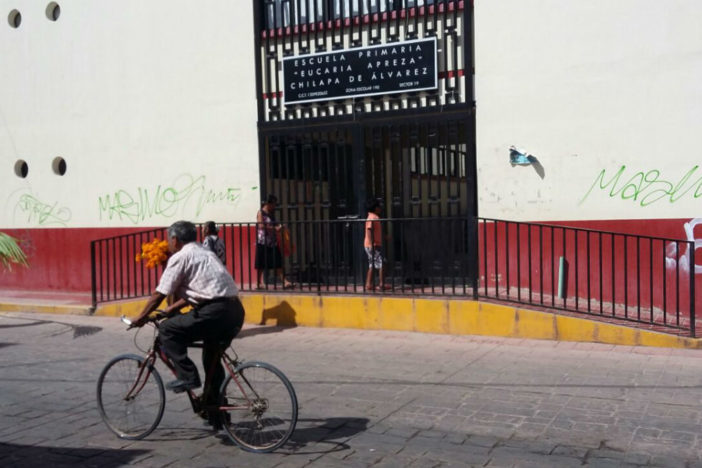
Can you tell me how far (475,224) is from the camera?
10.2 meters

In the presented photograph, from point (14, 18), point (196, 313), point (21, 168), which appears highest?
point (14, 18)

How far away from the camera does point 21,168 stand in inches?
602

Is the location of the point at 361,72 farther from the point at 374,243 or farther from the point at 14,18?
the point at 14,18

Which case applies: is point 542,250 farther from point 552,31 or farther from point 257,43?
point 257,43

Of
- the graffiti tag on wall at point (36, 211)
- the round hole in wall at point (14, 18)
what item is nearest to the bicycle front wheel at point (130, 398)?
the graffiti tag on wall at point (36, 211)

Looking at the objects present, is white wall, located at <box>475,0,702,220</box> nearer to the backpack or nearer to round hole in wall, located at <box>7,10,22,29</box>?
the backpack

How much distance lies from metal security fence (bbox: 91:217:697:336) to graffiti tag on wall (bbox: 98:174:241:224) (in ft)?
5.86

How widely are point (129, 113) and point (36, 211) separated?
2881mm

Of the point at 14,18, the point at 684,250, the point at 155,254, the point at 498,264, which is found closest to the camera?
the point at 155,254

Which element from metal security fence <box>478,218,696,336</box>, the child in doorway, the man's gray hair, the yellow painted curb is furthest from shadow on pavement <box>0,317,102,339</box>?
the man's gray hair

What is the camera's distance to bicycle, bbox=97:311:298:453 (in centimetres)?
532

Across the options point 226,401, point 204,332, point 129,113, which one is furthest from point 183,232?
point 129,113

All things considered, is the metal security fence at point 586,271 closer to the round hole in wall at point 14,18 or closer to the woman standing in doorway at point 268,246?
the woman standing in doorway at point 268,246

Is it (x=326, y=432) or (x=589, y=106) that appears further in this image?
(x=589, y=106)
